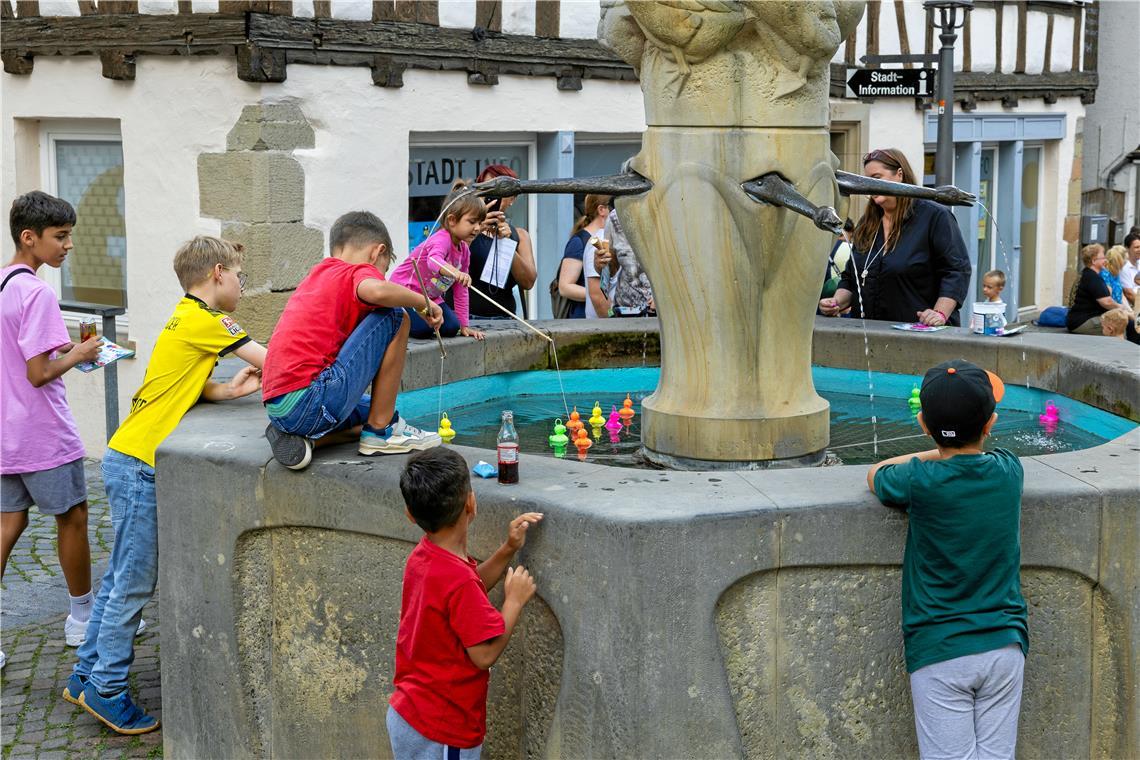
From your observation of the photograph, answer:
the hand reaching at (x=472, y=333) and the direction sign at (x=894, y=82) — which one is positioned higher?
the direction sign at (x=894, y=82)

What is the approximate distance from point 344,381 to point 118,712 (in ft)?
5.18

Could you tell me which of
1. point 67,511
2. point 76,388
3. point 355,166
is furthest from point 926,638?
point 76,388

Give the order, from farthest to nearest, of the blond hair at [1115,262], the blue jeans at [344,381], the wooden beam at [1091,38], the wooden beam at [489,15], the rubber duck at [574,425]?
the wooden beam at [1091,38], the blond hair at [1115,262], the wooden beam at [489,15], the rubber duck at [574,425], the blue jeans at [344,381]

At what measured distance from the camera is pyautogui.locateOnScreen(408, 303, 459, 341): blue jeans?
7184 millimetres

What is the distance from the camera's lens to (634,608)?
3912 millimetres

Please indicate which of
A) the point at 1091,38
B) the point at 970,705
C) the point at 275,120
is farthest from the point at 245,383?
the point at 1091,38

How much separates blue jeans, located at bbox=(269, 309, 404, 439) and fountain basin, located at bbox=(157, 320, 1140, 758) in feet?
0.42

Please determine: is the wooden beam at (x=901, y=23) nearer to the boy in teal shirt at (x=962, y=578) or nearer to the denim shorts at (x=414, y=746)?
the boy in teal shirt at (x=962, y=578)

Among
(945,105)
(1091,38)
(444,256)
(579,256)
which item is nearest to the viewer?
(444,256)

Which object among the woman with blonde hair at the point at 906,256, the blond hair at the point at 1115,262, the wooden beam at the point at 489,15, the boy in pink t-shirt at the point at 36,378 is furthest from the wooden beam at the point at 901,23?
the boy in pink t-shirt at the point at 36,378

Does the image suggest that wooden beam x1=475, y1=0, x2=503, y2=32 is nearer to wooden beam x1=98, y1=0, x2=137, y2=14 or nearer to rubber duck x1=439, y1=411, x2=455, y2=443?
wooden beam x1=98, y1=0, x2=137, y2=14

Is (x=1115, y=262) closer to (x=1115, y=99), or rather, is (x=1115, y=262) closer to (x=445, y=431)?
(x=1115, y=99)

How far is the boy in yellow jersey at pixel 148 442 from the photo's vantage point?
5250 mm

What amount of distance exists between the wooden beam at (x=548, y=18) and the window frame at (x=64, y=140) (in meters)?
2.95
